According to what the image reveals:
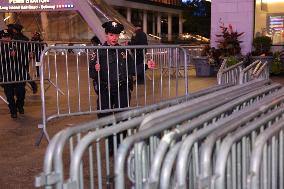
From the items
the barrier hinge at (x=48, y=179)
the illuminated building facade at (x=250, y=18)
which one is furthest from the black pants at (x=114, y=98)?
the illuminated building facade at (x=250, y=18)

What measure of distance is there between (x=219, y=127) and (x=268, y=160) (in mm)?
451

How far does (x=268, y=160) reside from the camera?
3424 mm

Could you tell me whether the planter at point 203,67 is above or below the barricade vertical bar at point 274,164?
below

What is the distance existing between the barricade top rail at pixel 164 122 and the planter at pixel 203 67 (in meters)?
13.7

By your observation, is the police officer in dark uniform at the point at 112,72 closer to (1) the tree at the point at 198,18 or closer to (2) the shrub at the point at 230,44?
(2) the shrub at the point at 230,44

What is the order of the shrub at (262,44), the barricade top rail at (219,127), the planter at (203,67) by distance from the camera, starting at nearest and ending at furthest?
the barricade top rail at (219,127), the shrub at (262,44), the planter at (203,67)

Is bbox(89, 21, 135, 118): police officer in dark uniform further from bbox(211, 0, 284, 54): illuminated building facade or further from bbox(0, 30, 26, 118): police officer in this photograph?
bbox(211, 0, 284, 54): illuminated building facade

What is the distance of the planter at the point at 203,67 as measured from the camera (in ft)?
60.3

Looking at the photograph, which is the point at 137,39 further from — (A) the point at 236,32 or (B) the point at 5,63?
(B) the point at 5,63

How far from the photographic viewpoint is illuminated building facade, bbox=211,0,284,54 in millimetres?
18125

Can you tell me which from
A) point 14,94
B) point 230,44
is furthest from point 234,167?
point 230,44

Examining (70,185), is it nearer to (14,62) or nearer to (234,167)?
(234,167)

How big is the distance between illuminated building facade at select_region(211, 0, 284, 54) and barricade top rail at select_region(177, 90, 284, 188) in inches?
556

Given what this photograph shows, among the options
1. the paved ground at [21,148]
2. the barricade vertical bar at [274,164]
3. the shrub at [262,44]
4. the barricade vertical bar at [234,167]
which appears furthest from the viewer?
the shrub at [262,44]
